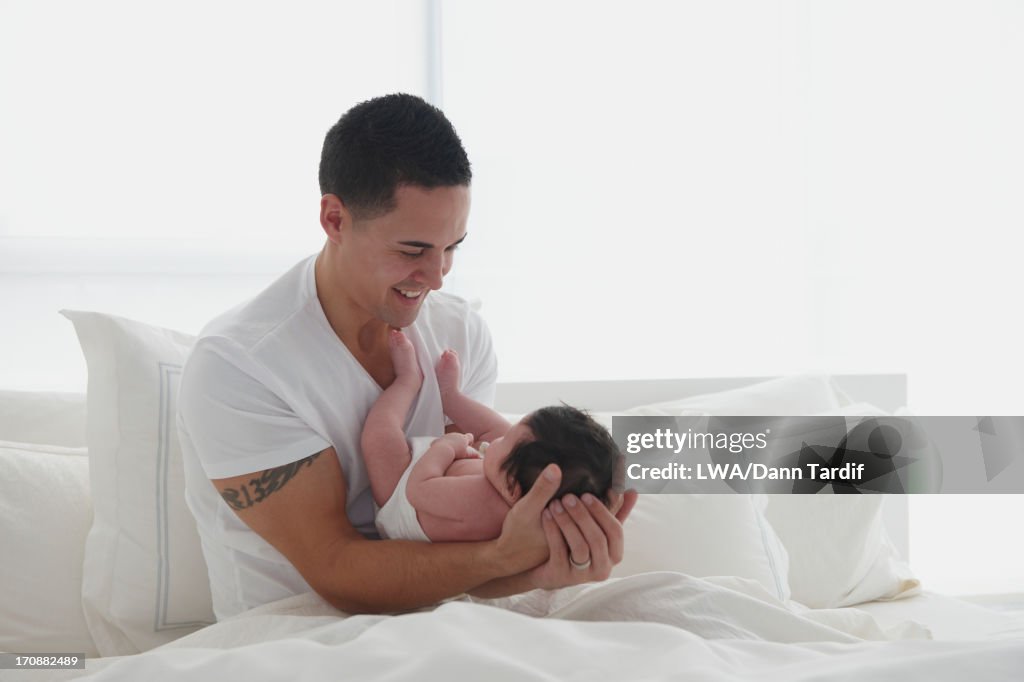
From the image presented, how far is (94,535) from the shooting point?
5.70 ft

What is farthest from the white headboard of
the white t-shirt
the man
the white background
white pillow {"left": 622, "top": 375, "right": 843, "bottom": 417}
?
the man

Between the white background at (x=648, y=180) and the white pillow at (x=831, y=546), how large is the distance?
845 mm

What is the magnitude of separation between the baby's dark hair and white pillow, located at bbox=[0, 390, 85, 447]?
105 centimetres

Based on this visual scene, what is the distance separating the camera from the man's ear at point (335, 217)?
1.61 meters

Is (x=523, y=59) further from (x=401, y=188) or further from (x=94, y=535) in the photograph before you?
(x=94, y=535)

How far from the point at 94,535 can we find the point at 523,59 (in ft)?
5.93

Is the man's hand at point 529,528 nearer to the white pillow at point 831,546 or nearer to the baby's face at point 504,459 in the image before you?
the baby's face at point 504,459

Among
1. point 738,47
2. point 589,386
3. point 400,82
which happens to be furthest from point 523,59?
point 589,386

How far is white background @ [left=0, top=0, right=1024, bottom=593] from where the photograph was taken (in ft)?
8.04

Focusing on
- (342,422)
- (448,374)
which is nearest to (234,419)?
(342,422)

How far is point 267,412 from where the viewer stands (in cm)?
153

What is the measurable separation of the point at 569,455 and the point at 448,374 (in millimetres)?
424

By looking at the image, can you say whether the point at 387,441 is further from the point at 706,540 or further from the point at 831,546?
the point at 831,546

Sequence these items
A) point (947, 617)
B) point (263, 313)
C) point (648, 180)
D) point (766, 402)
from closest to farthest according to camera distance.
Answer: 1. point (263, 313)
2. point (947, 617)
3. point (766, 402)
4. point (648, 180)
